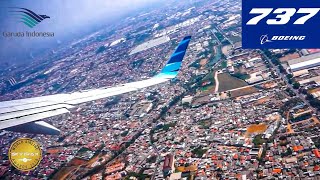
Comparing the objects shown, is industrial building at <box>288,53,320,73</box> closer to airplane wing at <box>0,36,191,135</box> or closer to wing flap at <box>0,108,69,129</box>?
airplane wing at <box>0,36,191,135</box>

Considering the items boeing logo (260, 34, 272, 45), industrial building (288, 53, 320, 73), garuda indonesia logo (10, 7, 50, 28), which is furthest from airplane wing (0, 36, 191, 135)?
garuda indonesia logo (10, 7, 50, 28)

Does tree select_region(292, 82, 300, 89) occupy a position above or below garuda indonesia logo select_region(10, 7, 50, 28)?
below

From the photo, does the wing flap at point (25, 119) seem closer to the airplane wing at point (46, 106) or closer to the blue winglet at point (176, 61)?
the airplane wing at point (46, 106)

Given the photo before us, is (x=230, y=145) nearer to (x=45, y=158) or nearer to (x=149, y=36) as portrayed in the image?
(x=45, y=158)

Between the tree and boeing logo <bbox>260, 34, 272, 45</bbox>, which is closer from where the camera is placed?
boeing logo <bbox>260, 34, 272, 45</bbox>

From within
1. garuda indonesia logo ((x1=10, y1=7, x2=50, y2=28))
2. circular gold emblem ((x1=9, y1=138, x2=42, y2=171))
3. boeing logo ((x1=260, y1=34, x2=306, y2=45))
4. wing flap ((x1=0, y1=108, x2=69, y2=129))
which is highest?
garuda indonesia logo ((x1=10, y1=7, x2=50, y2=28))

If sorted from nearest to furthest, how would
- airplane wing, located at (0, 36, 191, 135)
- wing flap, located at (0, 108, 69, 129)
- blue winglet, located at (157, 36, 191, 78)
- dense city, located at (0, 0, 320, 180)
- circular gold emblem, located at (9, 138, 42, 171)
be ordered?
wing flap, located at (0, 108, 69, 129), airplane wing, located at (0, 36, 191, 135), blue winglet, located at (157, 36, 191, 78), circular gold emblem, located at (9, 138, 42, 171), dense city, located at (0, 0, 320, 180)

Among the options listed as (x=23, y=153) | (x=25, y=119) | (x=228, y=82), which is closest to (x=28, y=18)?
(x=228, y=82)

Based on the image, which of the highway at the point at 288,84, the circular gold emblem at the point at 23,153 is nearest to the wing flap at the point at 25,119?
the circular gold emblem at the point at 23,153
